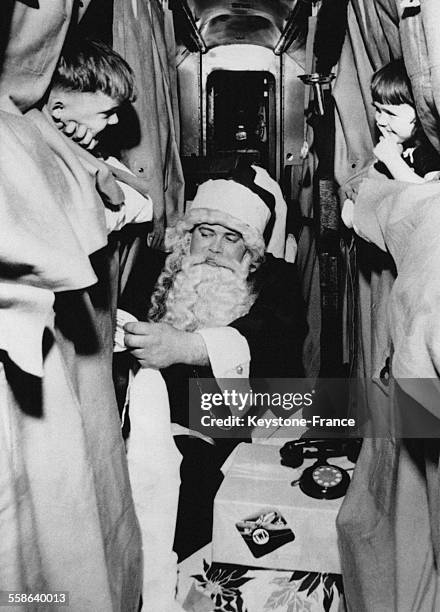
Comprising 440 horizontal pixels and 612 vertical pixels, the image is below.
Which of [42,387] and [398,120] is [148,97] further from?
[42,387]

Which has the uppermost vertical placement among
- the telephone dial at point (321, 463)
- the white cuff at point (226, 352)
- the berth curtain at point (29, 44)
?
the berth curtain at point (29, 44)

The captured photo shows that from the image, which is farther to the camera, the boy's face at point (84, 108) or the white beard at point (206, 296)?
the white beard at point (206, 296)

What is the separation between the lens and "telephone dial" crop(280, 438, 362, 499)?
4.07 feet

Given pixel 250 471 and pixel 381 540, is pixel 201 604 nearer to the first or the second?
pixel 250 471

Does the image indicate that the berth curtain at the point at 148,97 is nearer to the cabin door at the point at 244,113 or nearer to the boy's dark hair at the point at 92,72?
the boy's dark hair at the point at 92,72

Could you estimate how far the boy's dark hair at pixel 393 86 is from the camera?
1.03 meters

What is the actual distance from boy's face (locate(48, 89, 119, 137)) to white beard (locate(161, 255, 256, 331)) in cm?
Result: 84

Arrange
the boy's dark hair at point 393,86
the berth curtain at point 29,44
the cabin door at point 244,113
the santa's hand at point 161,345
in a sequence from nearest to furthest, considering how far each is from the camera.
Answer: the berth curtain at point 29,44
the boy's dark hair at point 393,86
the santa's hand at point 161,345
the cabin door at point 244,113

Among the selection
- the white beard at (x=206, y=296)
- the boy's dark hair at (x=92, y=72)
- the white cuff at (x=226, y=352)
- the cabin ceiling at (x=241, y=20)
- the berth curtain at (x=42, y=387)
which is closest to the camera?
the berth curtain at (x=42, y=387)

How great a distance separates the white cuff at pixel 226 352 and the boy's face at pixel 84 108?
71cm

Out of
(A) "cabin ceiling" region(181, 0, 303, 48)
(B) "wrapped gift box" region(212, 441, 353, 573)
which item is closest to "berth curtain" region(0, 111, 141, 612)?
(B) "wrapped gift box" region(212, 441, 353, 573)

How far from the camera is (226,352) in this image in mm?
1539
